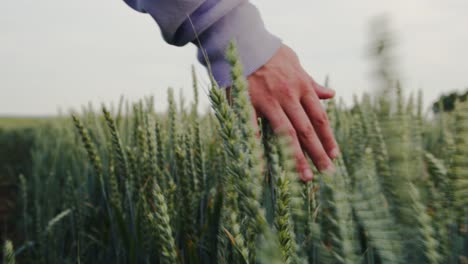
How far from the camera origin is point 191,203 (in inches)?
42.6

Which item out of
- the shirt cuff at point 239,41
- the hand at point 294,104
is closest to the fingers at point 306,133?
the hand at point 294,104

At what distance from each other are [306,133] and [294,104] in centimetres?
7

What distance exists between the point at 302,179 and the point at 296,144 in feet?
0.68

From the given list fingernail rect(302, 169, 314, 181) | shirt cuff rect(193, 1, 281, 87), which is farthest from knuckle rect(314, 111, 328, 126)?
fingernail rect(302, 169, 314, 181)

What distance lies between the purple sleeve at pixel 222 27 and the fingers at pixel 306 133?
13 centimetres

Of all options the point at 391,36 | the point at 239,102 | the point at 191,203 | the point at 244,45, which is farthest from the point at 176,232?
the point at 391,36

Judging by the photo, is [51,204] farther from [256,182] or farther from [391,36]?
[391,36]

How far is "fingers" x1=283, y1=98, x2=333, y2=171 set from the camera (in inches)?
44.4

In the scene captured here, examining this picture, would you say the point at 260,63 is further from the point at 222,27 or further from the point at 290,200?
Answer: the point at 290,200

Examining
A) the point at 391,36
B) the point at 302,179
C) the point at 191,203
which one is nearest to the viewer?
the point at 391,36

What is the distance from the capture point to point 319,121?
1232 millimetres

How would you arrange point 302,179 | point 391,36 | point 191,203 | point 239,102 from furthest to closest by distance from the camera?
point 191,203 < point 302,179 < point 239,102 < point 391,36

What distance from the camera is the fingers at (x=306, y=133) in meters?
1.13

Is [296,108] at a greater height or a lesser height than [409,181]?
greater
